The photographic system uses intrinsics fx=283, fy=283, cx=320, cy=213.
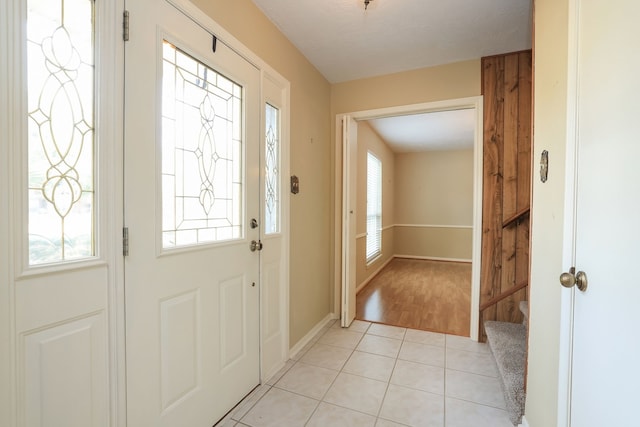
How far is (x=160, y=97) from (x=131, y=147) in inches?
11.1

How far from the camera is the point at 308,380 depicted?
79.5 inches

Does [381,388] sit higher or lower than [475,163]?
lower

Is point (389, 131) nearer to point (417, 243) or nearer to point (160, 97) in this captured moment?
point (417, 243)

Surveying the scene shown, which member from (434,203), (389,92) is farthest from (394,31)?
(434,203)

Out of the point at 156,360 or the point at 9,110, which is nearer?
the point at 9,110

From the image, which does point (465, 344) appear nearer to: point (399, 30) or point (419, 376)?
point (419, 376)

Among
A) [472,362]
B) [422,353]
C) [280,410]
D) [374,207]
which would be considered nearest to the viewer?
[280,410]

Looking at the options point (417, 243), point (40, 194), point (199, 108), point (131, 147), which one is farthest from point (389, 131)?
point (40, 194)

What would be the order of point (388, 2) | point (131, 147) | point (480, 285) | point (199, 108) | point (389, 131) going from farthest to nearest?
point (389, 131) < point (480, 285) < point (388, 2) < point (199, 108) < point (131, 147)

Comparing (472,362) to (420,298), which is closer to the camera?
(472,362)

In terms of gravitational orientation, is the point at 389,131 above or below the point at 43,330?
above

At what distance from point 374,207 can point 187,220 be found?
4213 millimetres

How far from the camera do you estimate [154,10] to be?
1.23 m

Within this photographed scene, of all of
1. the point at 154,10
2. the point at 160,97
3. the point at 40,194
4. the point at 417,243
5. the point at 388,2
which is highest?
the point at 388,2
